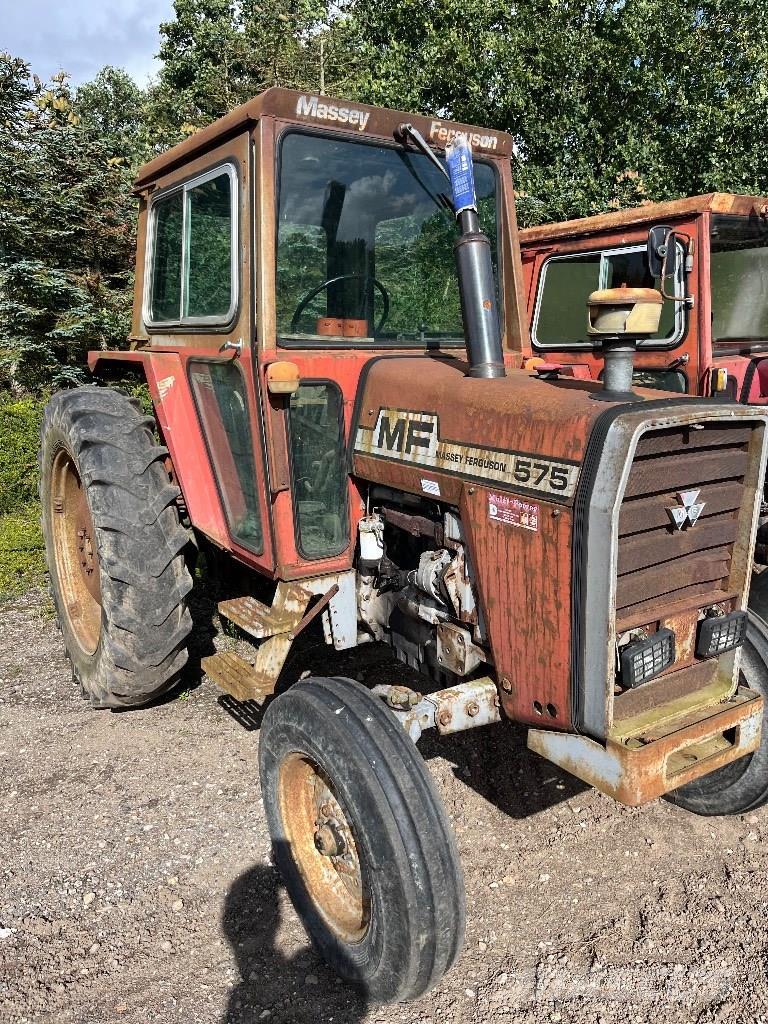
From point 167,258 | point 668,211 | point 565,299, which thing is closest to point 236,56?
point 565,299

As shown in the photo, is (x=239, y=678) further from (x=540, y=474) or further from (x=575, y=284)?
(x=575, y=284)

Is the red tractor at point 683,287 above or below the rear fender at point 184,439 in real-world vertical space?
above

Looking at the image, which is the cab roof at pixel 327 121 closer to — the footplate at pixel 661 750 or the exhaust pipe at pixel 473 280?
the exhaust pipe at pixel 473 280

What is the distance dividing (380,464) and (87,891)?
1826 mm

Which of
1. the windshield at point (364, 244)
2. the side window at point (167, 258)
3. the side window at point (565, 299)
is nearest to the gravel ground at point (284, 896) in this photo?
the windshield at point (364, 244)

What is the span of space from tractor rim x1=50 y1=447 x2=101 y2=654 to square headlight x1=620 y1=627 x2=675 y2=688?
271 cm

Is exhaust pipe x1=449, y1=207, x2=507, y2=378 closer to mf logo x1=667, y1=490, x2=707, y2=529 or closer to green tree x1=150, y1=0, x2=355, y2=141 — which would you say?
mf logo x1=667, y1=490, x2=707, y2=529

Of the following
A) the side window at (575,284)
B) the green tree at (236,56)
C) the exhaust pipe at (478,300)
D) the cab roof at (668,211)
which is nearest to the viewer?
the exhaust pipe at (478,300)

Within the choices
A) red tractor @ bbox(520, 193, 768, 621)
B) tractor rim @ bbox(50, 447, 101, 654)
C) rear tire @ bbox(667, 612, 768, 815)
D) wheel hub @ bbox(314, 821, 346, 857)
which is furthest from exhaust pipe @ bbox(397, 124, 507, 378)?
tractor rim @ bbox(50, 447, 101, 654)

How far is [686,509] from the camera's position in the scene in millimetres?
2266

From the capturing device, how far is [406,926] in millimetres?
2021

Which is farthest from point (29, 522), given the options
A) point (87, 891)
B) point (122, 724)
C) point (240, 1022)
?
point (240, 1022)

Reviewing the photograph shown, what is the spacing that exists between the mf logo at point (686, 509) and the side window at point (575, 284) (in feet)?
10.6

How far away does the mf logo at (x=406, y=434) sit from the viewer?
8.73ft
